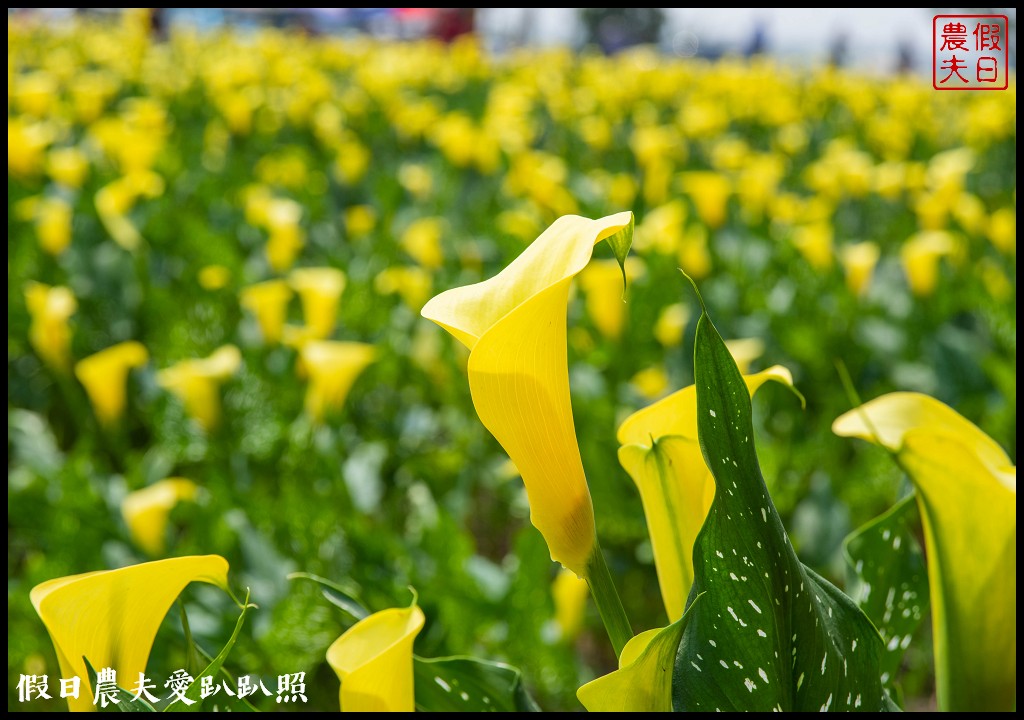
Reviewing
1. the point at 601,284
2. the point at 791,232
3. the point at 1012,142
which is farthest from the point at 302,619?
the point at 1012,142

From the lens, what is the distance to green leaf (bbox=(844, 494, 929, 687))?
1.73ft

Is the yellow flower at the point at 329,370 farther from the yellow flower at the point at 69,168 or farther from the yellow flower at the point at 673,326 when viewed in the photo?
the yellow flower at the point at 69,168

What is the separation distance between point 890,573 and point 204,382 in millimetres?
959

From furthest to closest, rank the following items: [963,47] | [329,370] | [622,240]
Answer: [963,47]
[329,370]
[622,240]

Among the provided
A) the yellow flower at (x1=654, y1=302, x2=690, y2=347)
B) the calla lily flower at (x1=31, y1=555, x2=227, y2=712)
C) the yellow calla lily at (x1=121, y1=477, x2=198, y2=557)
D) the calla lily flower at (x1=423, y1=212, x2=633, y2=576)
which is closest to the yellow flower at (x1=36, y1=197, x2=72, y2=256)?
the yellow calla lily at (x1=121, y1=477, x2=198, y2=557)

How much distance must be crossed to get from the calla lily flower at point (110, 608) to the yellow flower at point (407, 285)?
1.17 m

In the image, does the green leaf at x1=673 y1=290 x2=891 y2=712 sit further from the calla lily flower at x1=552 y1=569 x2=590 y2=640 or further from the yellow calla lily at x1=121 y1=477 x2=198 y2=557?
the yellow calla lily at x1=121 y1=477 x2=198 y2=557

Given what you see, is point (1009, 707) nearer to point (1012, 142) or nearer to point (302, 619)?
point (302, 619)

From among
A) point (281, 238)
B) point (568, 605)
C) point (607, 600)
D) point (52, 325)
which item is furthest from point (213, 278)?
point (607, 600)

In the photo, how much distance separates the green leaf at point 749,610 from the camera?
0.37 meters

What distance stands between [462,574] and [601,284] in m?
0.64

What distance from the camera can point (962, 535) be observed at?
0.49 m

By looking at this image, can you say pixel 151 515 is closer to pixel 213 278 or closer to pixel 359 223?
pixel 213 278

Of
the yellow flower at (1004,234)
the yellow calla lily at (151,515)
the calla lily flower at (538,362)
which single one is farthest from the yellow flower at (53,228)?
the yellow flower at (1004,234)
